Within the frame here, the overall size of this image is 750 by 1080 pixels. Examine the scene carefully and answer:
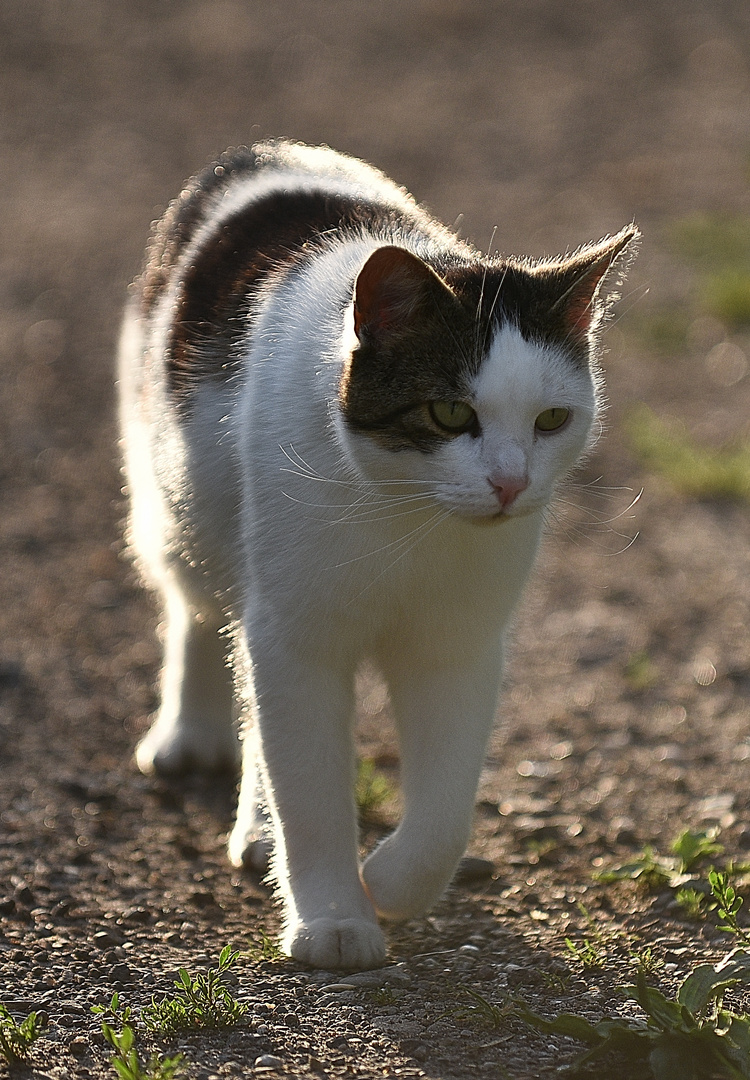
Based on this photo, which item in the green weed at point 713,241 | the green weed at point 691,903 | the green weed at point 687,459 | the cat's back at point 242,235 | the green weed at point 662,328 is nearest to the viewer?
the green weed at point 691,903

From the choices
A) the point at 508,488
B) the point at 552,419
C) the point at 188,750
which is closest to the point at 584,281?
the point at 552,419

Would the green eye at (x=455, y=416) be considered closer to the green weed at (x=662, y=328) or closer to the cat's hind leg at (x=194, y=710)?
the cat's hind leg at (x=194, y=710)

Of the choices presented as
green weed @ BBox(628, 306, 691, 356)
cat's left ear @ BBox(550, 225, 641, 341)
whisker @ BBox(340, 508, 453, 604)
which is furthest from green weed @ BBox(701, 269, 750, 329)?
whisker @ BBox(340, 508, 453, 604)

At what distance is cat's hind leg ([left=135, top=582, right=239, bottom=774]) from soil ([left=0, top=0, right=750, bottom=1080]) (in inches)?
3.1

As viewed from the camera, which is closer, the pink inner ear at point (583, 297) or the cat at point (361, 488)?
the cat at point (361, 488)

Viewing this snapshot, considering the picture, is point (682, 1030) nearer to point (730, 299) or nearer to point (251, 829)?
point (251, 829)

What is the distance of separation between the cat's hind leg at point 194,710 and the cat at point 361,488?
42 cm

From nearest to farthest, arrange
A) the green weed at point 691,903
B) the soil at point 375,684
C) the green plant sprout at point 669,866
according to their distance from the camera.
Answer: the soil at point 375,684 → the green weed at point 691,903 → the green plant sprout at point 669,866

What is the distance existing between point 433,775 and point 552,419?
0.80m

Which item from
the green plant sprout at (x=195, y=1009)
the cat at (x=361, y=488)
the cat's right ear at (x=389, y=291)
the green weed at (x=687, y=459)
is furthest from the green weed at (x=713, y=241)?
the green plant sprout at (x=195, y=1009)

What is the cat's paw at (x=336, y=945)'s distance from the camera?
2627 millimetres

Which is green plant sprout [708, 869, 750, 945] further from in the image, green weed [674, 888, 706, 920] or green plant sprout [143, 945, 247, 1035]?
green plant sprout [143, 945, 247, 1035]

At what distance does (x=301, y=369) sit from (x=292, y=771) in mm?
813

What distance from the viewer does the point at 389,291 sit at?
2420mm
